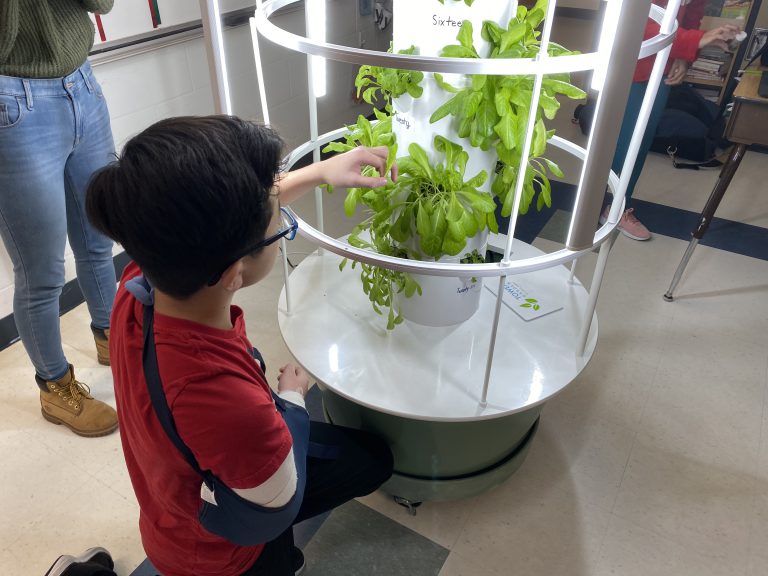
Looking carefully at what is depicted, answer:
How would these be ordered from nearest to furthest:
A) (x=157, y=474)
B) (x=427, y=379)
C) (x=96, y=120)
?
(x=157, y=474), (x=427, y=379), (x=96, y=120)

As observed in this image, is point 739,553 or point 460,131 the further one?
point 739,553

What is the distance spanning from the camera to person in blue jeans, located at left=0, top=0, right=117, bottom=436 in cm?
125

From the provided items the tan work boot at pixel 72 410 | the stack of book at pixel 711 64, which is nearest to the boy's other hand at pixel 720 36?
the stack of book at pixel 711 64

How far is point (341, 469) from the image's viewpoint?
121cm

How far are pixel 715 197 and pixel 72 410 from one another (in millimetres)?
2174

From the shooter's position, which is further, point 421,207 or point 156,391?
point 421,207

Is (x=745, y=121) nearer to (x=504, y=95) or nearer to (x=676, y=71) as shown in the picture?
(x=676, y=71)

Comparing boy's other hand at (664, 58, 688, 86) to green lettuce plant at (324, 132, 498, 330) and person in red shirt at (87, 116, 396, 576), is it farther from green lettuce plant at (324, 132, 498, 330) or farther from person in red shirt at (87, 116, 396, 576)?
person in red shirt at (87, 116, 396, 576)

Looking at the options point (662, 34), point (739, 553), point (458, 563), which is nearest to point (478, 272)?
point (662, 34)

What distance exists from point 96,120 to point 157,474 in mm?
1025

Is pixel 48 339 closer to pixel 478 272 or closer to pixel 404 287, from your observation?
pixel 404 287

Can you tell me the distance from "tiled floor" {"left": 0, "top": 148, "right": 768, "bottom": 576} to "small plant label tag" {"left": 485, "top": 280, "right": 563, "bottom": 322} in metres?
0.47

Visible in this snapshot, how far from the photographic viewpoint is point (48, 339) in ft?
5.18

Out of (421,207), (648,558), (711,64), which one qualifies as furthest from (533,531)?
(711,64)
